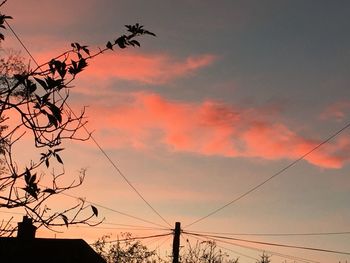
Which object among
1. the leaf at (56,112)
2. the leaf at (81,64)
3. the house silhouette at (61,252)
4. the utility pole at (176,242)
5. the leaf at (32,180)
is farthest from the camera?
the house silhouette at (61,252)

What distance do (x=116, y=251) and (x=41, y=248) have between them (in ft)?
137

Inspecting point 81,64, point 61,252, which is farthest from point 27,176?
point 61,252

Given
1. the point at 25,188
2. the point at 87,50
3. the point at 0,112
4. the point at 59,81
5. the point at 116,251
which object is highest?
the point at 116,251

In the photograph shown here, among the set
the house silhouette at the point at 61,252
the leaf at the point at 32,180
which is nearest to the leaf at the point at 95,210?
the leaf at the point at 32,180

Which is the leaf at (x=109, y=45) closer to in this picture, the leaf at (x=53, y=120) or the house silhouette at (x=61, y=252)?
the leaf at (x=53, y=120)

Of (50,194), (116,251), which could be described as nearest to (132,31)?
(50,194)

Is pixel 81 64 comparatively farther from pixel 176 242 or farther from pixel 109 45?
pixel 176 242

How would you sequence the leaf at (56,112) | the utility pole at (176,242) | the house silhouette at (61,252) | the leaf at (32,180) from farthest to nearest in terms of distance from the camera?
the house silhouette at (61,252) < the utility pole at (176,242) < the leaf at (32,180) < the leaf at (56,112)

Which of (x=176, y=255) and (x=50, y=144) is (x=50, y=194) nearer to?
(x=50, y=144)

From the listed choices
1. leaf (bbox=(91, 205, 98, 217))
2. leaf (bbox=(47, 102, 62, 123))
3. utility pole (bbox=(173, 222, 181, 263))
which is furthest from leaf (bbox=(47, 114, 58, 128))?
utility pole (bbox=(173, 222, 181, 263))

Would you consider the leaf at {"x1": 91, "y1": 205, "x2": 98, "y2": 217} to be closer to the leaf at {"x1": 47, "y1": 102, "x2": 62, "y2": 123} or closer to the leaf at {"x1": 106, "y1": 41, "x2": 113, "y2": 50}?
the leaf at {"x1": 47, "y1": 102, "x2": 62, "y2": 123}

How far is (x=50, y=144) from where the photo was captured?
17.3 ft

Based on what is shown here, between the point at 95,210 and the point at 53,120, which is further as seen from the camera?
the point at 95,210

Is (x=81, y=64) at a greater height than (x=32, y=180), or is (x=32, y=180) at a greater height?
(x=81, y=64)
